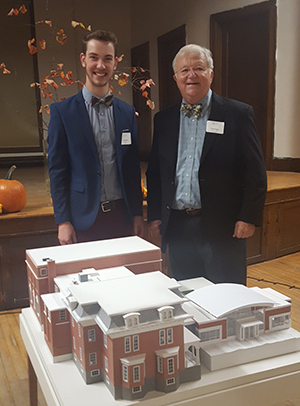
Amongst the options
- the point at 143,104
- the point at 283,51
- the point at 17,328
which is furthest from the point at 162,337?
the point at 143,104

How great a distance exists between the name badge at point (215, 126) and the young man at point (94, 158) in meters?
0.40

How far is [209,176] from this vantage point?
76.4 inches

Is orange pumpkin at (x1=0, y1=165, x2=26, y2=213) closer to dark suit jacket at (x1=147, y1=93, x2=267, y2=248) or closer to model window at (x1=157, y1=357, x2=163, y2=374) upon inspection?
dark suit jacket at (x1=147, y1=93, x2=267, y2=248)

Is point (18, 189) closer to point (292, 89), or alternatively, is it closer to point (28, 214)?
point (28, 214)

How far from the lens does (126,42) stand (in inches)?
301

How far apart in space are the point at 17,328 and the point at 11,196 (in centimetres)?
84

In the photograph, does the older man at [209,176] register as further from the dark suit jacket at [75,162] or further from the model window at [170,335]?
the model window at [170,335]

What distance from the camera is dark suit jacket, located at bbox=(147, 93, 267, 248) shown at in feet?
6.33

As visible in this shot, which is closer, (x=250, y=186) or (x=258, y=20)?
(x=250, y=186)

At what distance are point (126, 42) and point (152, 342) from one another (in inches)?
291

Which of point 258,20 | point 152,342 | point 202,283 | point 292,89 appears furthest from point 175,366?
point 258,20

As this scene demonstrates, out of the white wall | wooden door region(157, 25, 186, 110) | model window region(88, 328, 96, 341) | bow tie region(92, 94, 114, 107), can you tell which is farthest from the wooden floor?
wooden door region(157, 25, 186, 110)

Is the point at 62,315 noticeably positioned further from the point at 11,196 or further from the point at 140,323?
the point at 11,196

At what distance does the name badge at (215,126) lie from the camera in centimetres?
194
